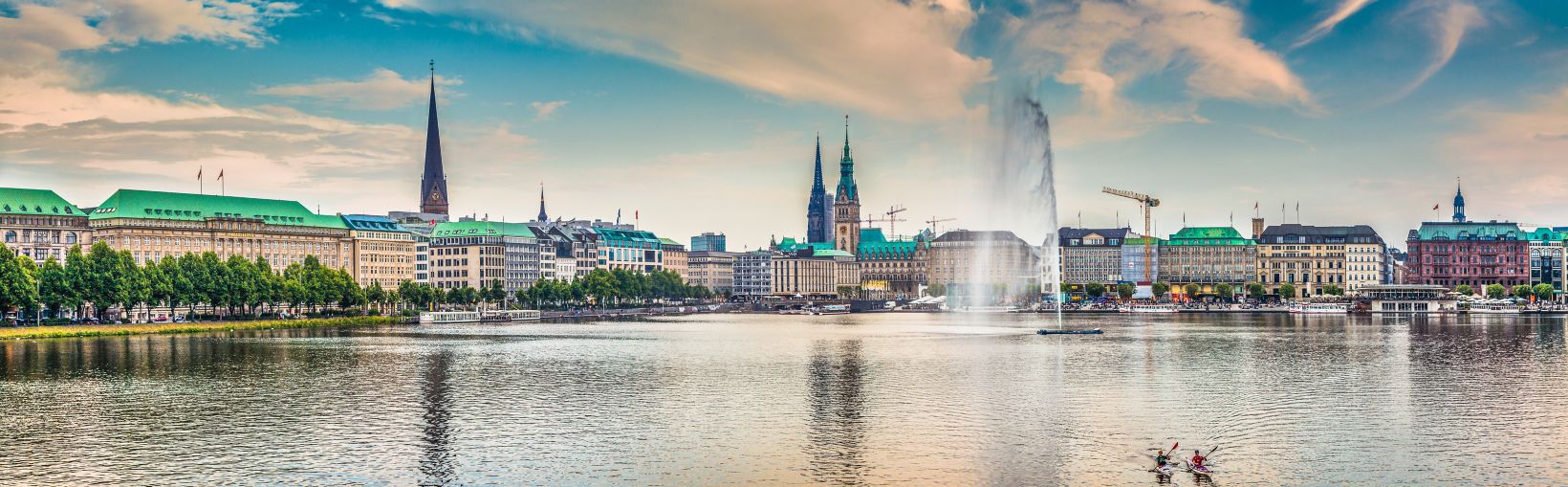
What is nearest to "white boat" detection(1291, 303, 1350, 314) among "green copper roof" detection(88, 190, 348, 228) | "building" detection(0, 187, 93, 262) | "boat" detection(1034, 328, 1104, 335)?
"boat" detection(1034, 328, 1104, 335)

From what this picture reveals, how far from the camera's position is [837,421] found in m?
54.1

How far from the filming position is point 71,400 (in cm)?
5972

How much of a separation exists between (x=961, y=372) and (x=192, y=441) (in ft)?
133

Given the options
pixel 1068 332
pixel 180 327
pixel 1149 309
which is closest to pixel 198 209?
pixel 180 327

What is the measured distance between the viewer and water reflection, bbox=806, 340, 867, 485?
4329cm

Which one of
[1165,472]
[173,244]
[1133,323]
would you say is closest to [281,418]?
[1165,472]

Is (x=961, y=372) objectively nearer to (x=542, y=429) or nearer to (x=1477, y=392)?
(x=1477, y=392)

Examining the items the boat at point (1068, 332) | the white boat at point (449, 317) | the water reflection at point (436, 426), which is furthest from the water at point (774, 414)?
the white boat at point (449, 317)

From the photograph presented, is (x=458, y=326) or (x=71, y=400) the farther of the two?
(x=458, y=326)

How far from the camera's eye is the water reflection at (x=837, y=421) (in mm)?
43287

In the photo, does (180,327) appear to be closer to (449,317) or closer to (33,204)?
(33,204)

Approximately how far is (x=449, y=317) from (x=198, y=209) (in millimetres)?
34531

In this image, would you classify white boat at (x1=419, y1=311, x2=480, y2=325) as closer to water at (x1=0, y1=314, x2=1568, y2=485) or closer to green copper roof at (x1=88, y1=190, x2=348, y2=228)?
green copper roof at (x1=88, y1=190, x2=348, y2=228)

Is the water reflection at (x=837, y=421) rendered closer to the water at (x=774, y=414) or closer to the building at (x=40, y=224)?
the water at (x=774, y=414)
